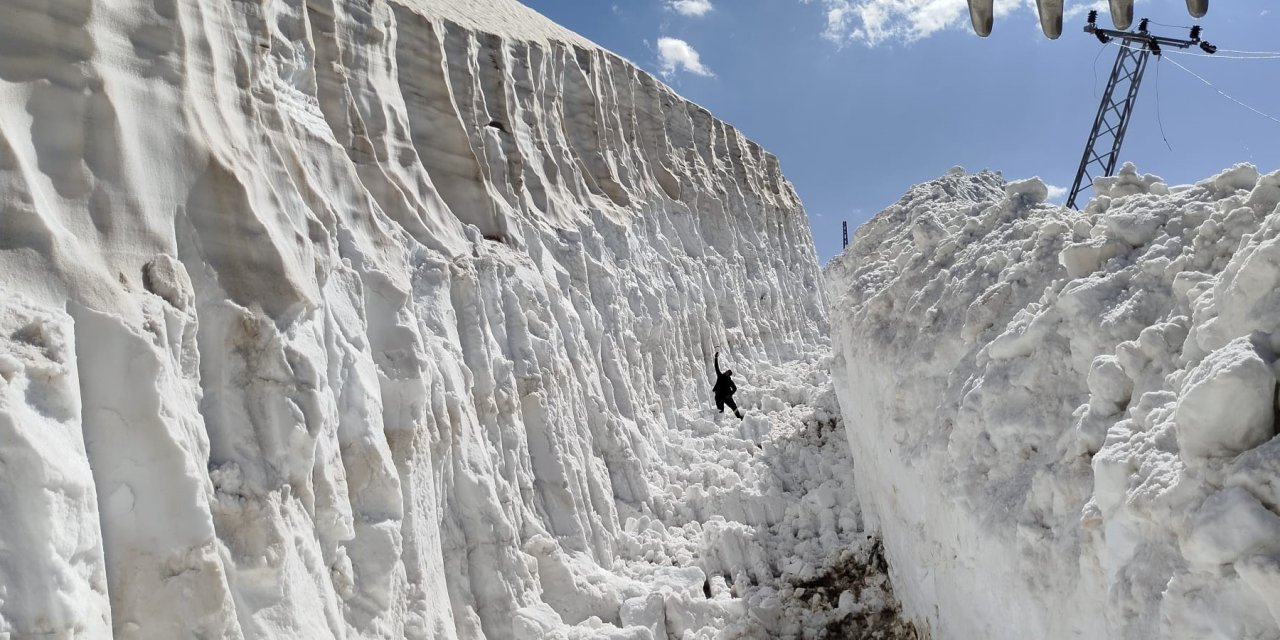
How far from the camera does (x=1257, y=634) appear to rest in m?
3.23

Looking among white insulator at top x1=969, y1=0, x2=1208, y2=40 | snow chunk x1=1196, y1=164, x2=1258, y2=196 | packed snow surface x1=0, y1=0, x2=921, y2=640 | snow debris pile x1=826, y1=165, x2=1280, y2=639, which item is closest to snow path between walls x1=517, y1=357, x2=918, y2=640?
packed snow surface x1=0, y1=0, x2=921, y2=640

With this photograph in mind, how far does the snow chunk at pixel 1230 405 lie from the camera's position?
3.45 meters

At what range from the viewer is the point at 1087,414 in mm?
4875

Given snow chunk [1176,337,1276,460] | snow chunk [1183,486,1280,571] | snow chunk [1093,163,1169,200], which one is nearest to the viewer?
snow chunk [1183,486,1280,571]

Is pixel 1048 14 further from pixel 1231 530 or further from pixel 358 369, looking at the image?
pixel 358 369

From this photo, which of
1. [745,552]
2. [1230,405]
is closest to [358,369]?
[745,552]

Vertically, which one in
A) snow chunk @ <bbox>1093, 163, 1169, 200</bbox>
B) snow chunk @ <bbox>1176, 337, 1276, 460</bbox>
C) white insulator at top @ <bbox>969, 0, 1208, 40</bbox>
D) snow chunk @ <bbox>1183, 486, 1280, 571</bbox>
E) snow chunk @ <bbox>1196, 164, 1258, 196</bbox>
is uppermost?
white insulator at top @ <bbox>969, 0, 1208, 40</bbox>

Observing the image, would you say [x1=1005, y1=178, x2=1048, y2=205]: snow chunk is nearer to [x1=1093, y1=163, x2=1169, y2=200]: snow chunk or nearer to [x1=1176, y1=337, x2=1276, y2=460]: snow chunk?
[x1=1093, y1=163, x2=1169, y2=200]: snow chunk

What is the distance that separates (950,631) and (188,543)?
201 inches

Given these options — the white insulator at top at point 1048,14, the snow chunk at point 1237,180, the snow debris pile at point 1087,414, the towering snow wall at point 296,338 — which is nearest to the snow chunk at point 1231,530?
the snow debris pile at point 1087,414

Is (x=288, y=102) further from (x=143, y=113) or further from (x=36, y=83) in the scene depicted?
(x=36, y=83)

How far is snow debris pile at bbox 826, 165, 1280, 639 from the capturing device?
3.49 m

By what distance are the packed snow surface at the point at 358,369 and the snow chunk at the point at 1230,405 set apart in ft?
1.06

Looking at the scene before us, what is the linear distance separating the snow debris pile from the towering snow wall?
12.2 ft
